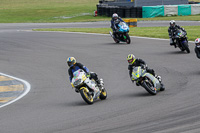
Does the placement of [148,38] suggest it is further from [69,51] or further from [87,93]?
[87,93]

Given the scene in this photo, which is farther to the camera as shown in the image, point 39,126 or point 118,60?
point 118,60

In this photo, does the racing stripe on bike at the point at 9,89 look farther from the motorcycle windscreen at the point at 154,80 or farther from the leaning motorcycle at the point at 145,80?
the motorcycle windscreen at the point at 154,80

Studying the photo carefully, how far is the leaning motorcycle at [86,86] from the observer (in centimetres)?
1169

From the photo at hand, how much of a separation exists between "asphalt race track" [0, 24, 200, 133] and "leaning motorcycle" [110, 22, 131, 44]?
1.97ft

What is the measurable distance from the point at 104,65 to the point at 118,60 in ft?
4.52

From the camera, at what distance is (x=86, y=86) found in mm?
11961

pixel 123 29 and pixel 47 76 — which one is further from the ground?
pixel 123 29

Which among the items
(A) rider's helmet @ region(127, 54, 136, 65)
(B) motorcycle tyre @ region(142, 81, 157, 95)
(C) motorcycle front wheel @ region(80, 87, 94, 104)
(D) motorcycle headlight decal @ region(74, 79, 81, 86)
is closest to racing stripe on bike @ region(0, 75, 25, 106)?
(D) motorcycle headlight decal @ region(74, 79, 81, 86)

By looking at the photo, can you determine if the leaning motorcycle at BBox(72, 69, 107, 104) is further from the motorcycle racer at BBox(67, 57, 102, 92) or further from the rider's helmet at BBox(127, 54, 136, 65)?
the rider's helmet at BBox(127, 54, 136, 65)

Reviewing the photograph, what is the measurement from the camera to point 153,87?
1242cm

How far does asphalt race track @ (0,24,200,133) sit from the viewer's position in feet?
29.8

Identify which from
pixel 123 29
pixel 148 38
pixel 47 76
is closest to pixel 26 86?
pixel 47 76

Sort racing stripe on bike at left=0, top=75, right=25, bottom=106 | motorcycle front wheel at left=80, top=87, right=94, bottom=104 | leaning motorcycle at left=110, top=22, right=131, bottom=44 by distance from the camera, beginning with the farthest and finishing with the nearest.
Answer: leaning motorcycle at left=110, top=22, right=131, bottom=44 → racing stripe on bike at left=0, top=75, right=25, bottom=106 → motorcycle front wheel at left=80, top=87, right=94, bottom=104

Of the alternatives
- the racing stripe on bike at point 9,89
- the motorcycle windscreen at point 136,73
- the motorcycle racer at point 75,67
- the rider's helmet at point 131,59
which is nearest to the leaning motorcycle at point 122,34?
the racing stripe on bike at point 9,89
